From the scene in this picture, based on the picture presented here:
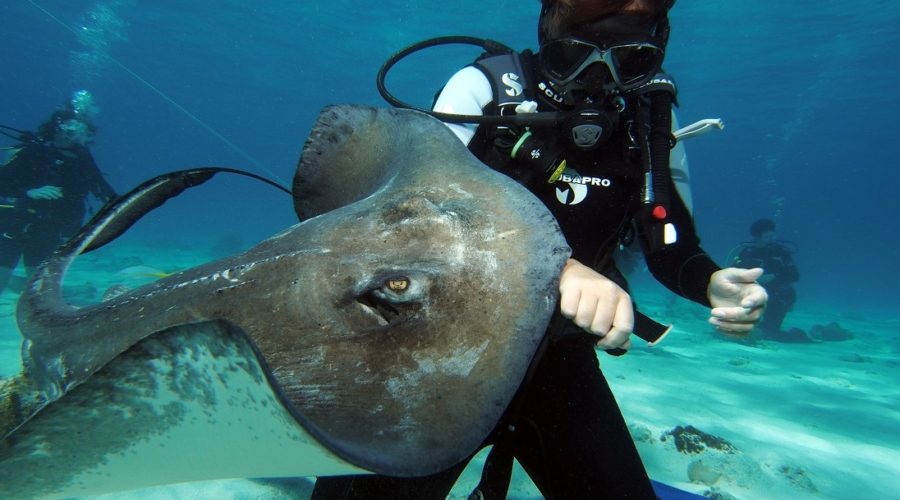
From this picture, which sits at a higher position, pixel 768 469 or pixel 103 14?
pixel 103 14

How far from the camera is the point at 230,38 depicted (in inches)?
1785

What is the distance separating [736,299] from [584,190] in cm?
113

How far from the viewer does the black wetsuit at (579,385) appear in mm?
2312

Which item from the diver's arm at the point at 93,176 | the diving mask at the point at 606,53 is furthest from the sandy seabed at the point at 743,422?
the diving mask at the point at 606,53

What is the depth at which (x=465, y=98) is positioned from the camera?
9.98 ft

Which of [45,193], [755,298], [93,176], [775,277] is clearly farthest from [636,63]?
[775,277]

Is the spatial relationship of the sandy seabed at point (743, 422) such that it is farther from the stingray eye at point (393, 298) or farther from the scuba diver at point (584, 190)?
the stingray eye at point (393, 298)

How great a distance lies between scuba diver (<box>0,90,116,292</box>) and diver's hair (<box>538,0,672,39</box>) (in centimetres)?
1181

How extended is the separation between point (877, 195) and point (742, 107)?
104286mm

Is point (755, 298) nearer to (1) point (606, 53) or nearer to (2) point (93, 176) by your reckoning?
(1) point (606, 53)

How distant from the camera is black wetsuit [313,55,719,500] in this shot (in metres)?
2.31

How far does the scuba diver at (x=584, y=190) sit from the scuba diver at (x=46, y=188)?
38.2 feet

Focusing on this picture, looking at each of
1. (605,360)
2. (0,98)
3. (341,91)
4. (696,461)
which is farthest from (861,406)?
(0,98)

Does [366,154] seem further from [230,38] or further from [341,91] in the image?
[341,91]
